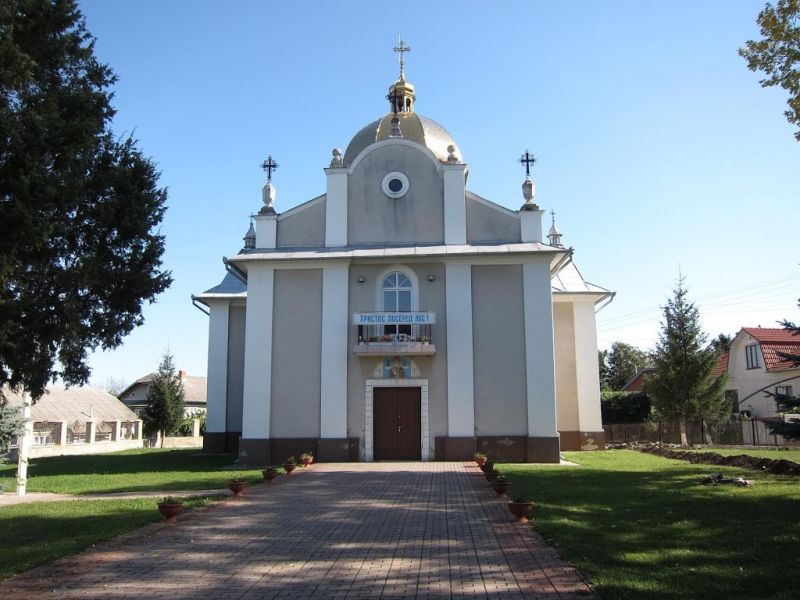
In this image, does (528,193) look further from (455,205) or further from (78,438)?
(78,438)

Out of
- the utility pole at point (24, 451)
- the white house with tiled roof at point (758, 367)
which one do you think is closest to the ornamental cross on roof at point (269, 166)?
the utility pole at point (24, 451)

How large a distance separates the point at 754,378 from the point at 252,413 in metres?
32.0

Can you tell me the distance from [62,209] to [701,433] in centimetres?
2861

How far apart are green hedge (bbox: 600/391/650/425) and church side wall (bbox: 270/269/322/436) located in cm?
2072

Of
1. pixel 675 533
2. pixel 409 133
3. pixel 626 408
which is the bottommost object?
pixel 675 533

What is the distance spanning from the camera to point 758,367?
40.4 m

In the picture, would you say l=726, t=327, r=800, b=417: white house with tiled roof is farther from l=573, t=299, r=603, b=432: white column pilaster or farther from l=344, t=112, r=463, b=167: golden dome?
l=344, t=112, r=463, b=167: golden dome

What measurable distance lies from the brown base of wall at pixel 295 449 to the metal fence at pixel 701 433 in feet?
53.9

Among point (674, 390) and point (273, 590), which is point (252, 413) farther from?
point (674, 390)

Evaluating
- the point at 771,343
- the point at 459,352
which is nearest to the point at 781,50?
the point at 459,352

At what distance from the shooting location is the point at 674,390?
29.0 m

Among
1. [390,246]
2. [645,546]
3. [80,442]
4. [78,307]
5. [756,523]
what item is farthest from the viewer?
[80,442]

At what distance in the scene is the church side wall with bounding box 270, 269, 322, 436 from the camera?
889 inches

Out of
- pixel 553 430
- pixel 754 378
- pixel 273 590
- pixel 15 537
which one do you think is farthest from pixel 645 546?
pixel 754 378
